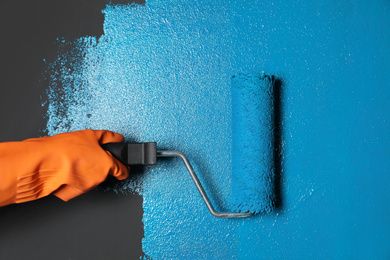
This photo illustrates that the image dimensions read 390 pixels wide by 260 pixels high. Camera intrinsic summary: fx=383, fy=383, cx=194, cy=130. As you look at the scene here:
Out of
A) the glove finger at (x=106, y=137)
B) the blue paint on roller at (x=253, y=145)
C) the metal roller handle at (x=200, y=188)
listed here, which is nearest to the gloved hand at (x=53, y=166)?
the glove finger at (x=106, y=137)

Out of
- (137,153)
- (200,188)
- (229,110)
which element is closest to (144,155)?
(137,153)

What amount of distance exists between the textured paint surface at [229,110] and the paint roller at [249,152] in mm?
86

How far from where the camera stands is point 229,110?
0.96 metres

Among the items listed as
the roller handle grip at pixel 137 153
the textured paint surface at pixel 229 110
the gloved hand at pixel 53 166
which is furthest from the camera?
the textured paint surface at pixel 229 110

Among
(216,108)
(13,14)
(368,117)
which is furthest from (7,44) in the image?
(368,117)

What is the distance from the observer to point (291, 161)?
38.0 inches

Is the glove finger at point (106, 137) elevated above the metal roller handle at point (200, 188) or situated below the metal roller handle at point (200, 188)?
above

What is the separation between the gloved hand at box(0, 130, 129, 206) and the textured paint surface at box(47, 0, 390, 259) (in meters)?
0.17

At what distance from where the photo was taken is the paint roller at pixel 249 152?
33.1 inches

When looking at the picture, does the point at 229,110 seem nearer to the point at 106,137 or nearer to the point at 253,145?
the point at 253,145

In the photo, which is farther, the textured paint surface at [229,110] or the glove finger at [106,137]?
the textured paint surface at [229,110]

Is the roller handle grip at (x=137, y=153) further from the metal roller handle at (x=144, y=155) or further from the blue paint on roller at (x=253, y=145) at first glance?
the blue paint on roller at (x=253, y=145)

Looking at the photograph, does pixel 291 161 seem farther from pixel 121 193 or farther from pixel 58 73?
pixel 58 73

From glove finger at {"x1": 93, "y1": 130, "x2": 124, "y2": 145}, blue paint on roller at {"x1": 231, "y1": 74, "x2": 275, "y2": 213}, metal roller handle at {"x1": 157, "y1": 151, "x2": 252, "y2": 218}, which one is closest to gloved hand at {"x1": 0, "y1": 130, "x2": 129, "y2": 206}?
glove finger at {"x1": 93, "y1": 130, "x2": 124, "y2": 145}
